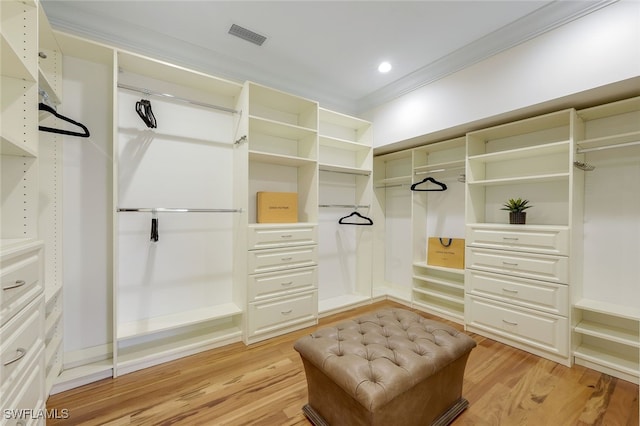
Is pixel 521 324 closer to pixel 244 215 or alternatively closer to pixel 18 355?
pixel 244 215

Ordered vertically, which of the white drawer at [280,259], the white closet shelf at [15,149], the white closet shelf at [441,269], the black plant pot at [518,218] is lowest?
the white closet shelf at [441,269]

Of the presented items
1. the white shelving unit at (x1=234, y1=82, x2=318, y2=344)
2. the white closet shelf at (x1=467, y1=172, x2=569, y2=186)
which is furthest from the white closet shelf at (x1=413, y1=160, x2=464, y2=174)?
the white shelving unit at (x1=234, y1=82, x2=318, y2=344)

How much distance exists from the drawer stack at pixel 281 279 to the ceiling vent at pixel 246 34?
1.72m

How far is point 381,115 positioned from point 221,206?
2.32 meters

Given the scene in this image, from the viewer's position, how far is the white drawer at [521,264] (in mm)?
2197

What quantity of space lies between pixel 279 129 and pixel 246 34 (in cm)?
87

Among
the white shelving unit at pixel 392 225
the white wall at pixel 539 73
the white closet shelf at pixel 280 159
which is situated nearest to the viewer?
the white wall at pixel 539 73

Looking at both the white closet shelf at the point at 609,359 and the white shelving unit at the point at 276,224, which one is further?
the white shelving unit at the point at 276,224

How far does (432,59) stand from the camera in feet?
8.96

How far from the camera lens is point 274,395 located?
1813mm

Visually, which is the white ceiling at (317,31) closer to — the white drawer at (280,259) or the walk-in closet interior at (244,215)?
the walk-in closet interior at (244,215)

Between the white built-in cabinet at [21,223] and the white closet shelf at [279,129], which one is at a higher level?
the white closet shelf at [279,129]

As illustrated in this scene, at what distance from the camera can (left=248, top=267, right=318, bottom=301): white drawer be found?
2510 mm

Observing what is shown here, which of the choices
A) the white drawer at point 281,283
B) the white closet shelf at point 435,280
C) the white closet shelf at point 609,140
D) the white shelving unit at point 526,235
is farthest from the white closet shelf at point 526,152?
the white drawer at point 281,283
